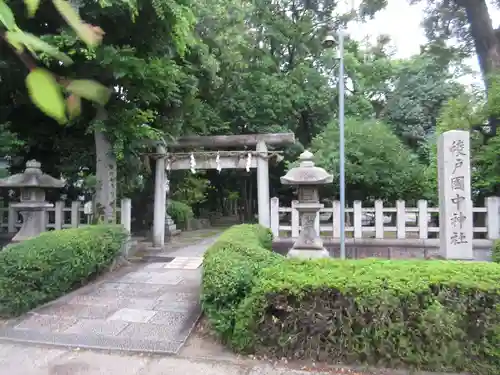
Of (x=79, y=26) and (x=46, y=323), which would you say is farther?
(x=46, y=323)

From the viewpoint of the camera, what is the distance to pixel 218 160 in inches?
390

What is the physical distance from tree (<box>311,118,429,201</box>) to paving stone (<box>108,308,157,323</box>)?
21.6 feet

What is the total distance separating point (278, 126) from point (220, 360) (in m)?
11.9

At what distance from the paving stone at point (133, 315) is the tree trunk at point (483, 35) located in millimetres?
10512

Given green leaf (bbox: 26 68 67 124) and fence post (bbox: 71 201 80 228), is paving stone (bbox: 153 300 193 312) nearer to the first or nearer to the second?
fence post (bbox: 71 201 80 228)

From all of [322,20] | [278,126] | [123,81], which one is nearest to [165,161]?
[123,81]

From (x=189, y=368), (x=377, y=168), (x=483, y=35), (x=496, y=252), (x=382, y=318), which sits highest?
(x=483, y=35)

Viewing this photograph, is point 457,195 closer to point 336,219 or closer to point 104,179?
point 336,219

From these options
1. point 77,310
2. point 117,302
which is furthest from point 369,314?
point 77,310

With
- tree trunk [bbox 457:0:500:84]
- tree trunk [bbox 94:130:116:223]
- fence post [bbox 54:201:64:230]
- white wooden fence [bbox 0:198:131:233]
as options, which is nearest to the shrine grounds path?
tree trunk [bbox 94:130:116:223]

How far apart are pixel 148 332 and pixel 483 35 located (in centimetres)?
1164

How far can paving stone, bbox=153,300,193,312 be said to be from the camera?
524 centimetres

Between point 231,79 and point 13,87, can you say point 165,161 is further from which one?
point 231,79

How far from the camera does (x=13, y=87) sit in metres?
8.11
